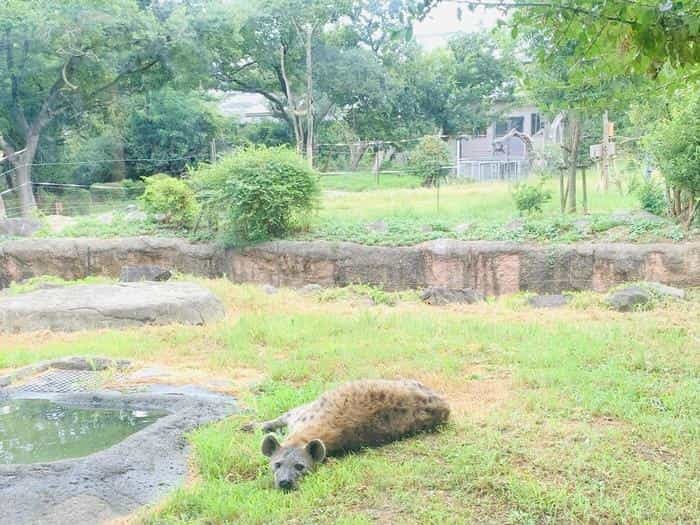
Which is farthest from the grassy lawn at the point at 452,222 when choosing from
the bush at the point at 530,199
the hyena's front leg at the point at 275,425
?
the hyena's front leg at the point at 275,425

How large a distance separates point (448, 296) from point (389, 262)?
2377 millimetres

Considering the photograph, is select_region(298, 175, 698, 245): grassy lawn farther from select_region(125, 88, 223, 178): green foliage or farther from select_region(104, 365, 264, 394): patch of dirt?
select_region(125, 88, 223, 178): green foliage

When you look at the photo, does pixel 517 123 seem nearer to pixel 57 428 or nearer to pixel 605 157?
pixel 605 157

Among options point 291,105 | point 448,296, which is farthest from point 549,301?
point 291,105

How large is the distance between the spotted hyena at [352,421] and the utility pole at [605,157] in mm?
12149

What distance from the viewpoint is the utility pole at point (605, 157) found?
1546 centimetres

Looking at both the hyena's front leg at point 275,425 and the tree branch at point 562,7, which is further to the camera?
the hyena's front leg at point 275,425

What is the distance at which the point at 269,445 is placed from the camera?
4.04 meters

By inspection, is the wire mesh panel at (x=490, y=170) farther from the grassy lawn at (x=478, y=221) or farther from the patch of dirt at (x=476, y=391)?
the patch of dirt at (x=476, y=391)

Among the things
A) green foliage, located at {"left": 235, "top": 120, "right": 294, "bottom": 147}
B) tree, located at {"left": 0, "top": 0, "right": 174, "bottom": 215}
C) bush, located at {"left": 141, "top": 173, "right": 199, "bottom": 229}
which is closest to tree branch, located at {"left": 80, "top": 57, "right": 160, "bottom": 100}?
tree, located at {"left": 0, "top": 0, "right": 174, "bottom": 215}

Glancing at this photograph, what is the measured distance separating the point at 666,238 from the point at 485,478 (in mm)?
8580

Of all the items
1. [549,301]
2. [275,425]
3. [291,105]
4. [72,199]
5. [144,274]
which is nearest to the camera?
[275,425]

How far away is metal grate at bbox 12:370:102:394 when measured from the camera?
6.03m

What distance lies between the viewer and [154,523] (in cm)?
348
